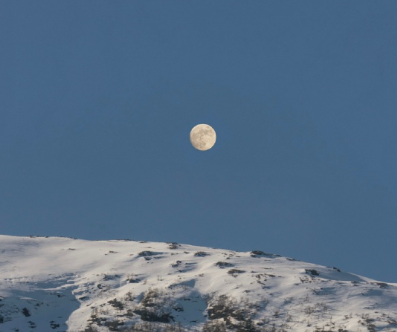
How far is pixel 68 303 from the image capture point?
63531 millimetres

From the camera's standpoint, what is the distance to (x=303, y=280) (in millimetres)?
67500

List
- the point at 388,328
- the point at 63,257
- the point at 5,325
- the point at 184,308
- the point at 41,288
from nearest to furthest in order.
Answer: the point at 388,328 < the point at 5,325 < the point at 184,308 < the point at 41,288 < the point at 63,257

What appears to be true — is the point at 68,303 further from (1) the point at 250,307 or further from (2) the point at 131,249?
(2) the point at 131,249

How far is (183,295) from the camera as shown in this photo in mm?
63625

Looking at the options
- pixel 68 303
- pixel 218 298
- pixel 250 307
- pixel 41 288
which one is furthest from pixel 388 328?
pixel 41 288

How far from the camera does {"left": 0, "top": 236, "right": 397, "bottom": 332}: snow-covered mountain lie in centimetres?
5691

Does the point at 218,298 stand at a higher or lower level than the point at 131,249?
lower

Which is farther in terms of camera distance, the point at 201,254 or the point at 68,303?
the point at 201,254

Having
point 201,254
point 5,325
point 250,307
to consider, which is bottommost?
point 5,325

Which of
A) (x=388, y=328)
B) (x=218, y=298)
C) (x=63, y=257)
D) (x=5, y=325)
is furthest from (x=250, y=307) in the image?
(x=63, y=257)

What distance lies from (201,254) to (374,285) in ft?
83.4

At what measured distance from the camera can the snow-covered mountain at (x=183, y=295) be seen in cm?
5691

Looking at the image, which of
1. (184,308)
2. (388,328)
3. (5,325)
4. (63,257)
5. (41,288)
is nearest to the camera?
(388,328)

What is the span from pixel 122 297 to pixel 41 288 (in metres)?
9.78
